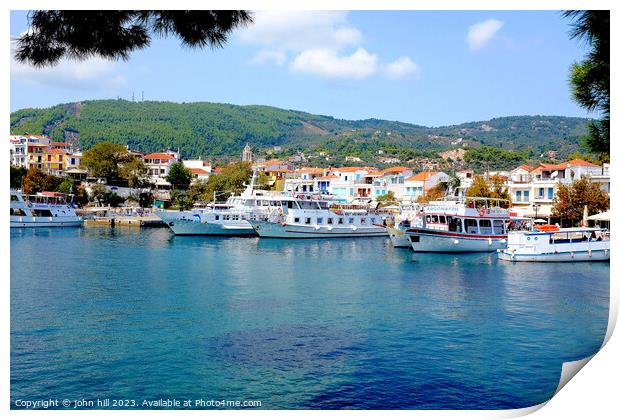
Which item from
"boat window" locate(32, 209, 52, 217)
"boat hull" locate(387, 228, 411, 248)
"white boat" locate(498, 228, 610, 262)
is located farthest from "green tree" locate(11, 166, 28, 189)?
"white boat" locate(498, 228, 610, 262)

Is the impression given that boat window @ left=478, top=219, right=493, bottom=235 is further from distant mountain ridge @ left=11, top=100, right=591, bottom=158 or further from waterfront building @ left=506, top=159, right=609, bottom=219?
distant mountain ridge @ left=11, top=100, right=591, bottom=158

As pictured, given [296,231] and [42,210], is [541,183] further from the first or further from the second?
[42,210]

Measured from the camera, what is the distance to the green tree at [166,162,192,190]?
14776 mm

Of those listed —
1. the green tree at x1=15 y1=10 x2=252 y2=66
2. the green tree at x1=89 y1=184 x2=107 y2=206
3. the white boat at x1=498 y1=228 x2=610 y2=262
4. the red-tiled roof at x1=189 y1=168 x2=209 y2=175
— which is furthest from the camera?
the red-tiled roof at x1=189 y1=168 x2=209 y2=175

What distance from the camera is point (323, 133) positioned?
23.2 m

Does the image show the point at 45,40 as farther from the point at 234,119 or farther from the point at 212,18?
the point at 234,119

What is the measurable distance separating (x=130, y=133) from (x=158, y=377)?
6965 mm

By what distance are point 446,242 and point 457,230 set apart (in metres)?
0.40

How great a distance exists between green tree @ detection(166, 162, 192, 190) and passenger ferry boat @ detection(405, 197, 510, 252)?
231 inches

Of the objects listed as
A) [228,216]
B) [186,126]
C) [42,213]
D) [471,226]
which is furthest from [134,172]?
[471,226]

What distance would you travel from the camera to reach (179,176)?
52.6 ft

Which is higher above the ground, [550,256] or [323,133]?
[323,133]

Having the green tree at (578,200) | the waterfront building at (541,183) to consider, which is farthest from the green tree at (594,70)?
the waterfront building at (541,183)

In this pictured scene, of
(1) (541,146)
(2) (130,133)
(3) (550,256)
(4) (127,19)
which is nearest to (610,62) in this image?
(4) (127,19)
